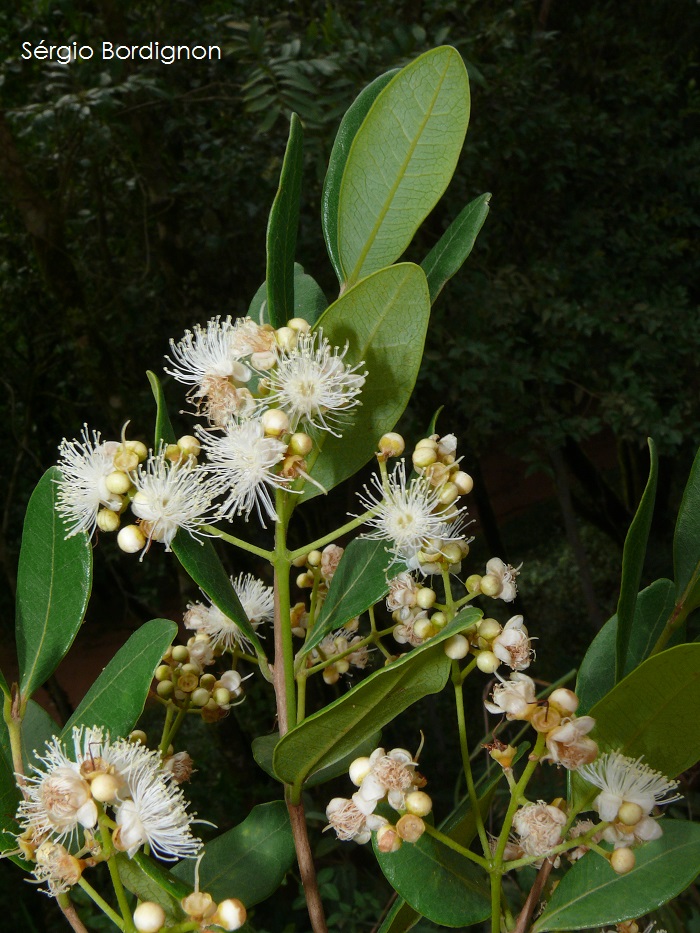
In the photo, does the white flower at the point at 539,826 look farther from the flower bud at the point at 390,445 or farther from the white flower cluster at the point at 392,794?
the flower bud at the point at 390,445

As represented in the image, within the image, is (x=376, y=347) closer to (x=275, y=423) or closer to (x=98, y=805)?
(x=275, y=423)

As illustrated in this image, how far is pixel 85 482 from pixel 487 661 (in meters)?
0.23

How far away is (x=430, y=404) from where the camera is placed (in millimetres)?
2547

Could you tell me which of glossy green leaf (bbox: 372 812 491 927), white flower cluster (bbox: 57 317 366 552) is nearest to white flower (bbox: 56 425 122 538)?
white flower cluster (bbox: 57 317 366 552)

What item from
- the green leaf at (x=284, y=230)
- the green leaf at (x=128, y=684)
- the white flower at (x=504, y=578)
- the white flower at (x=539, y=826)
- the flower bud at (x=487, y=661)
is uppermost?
the green leaf at (x=284, y=230)

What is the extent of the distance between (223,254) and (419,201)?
2.03 metres

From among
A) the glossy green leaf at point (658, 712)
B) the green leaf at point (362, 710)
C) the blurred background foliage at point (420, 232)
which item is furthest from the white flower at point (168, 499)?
the blurred background foliage at point (420, 232)

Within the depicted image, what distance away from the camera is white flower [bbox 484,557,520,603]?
0.50 m

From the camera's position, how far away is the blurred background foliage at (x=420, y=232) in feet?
6.61

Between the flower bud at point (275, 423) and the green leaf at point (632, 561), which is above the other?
the flower bud at point (275, 423)

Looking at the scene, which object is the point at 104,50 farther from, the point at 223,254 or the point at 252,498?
the point at 252,498

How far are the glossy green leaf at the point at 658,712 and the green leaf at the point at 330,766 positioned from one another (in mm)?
115

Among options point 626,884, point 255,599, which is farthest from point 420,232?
point 626,884

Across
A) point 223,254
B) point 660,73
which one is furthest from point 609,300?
point 223,254
